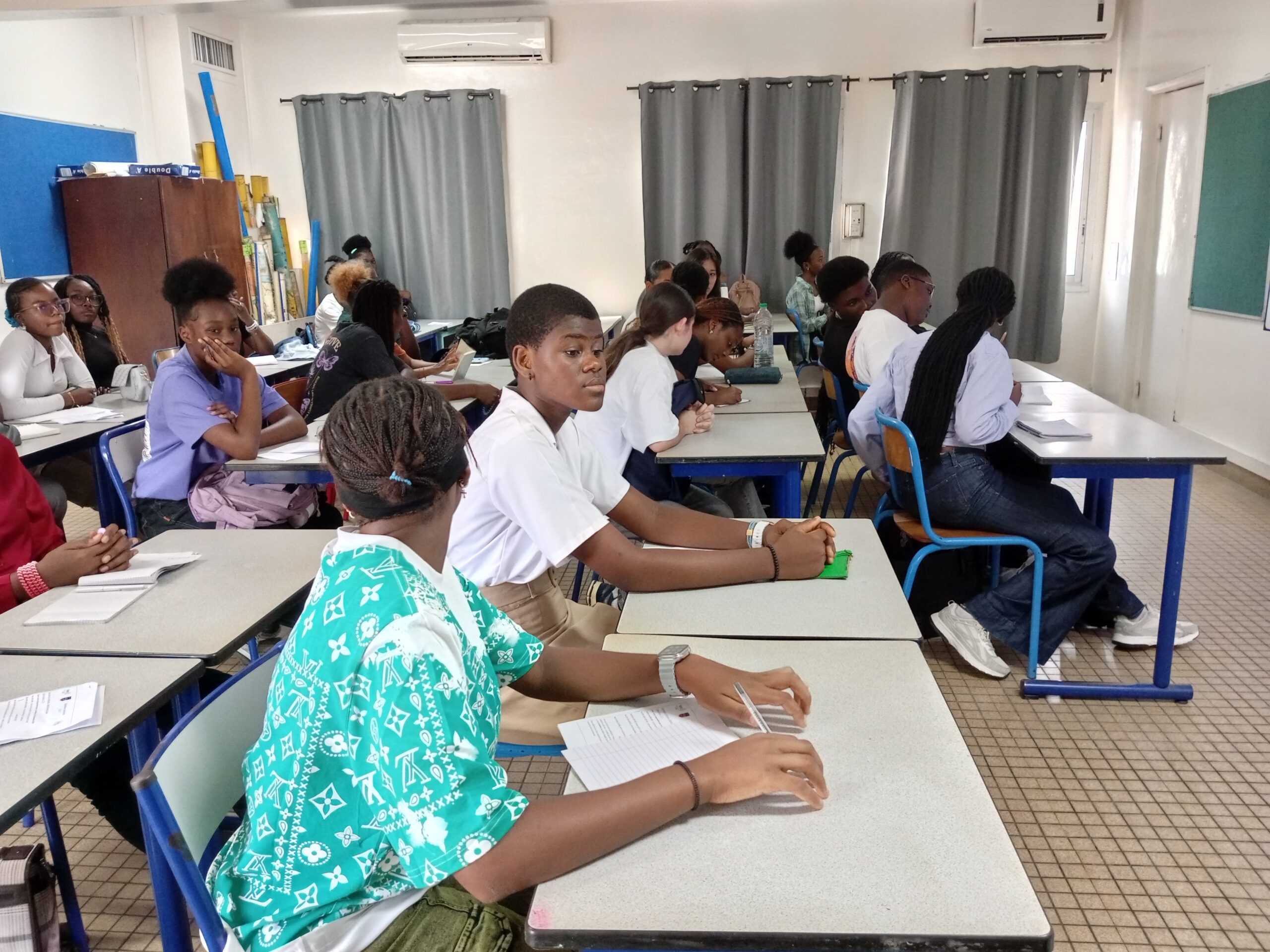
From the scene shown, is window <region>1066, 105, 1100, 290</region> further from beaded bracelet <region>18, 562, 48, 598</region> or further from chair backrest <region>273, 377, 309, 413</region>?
beaded bracelet <region>18, 562, 48, 598</region>

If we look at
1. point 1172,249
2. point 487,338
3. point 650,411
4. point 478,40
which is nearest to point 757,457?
point 650,411

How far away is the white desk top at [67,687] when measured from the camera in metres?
1.19

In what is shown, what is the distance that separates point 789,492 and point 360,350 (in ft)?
5.64

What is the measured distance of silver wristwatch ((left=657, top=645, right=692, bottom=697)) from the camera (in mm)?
1296

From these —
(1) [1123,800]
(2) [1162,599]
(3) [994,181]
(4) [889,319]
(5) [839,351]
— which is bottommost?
(1) [1123,800]

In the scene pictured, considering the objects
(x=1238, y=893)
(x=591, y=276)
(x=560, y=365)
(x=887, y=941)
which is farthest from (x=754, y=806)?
(x=591, y=276)

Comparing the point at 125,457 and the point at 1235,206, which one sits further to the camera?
the point at 1235,206

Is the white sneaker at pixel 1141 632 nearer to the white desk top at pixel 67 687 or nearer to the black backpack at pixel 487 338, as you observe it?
the white desk top at pixel 67 687

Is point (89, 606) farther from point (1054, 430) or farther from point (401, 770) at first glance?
point (1054, 430)

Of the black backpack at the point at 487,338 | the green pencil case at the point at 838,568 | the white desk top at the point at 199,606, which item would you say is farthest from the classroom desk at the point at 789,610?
the black backpack at the point at 487,338

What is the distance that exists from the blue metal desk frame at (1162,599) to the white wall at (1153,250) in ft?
8.84

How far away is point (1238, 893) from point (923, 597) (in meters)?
1.32

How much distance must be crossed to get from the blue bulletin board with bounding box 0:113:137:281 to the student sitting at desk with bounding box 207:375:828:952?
5263 mm

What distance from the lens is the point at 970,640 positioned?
2914 millimetres
